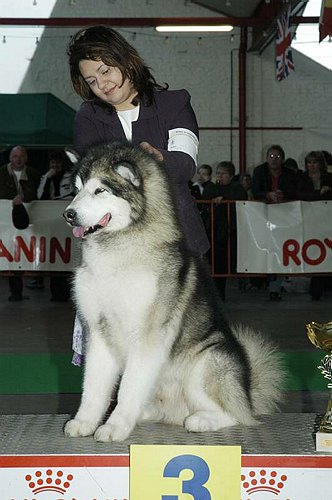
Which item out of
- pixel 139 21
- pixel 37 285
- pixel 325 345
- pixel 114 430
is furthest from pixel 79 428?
pixel 139 21

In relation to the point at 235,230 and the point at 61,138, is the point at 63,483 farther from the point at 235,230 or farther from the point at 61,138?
the point at 61,138

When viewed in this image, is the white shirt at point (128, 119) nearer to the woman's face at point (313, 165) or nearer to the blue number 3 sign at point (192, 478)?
the blue number 3 sign at point (192, 478)

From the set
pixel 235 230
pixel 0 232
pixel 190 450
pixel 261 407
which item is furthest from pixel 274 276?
pixel 190 450

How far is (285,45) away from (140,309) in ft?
31.7

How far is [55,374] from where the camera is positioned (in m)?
5.39

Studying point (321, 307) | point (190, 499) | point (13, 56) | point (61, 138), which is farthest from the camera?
point (13, 56)

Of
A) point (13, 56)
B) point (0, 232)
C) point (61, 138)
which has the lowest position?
point (0, 232)

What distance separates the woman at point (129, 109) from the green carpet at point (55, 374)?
2.27m

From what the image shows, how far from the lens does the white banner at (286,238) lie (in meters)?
8.59

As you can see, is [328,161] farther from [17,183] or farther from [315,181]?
[17,183]

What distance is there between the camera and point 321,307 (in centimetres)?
855

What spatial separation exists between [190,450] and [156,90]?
1.26m

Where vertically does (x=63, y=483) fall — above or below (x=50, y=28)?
below

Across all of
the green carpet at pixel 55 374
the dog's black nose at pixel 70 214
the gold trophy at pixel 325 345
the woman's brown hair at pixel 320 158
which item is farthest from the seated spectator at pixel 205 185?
the dog's black nose at pixel 70 214
